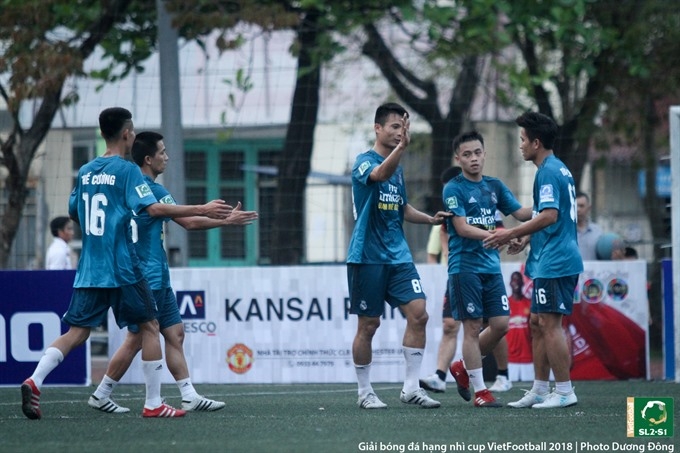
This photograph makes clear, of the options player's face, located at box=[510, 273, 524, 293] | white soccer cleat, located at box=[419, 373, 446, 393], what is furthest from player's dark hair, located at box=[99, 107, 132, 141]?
player's face, located at box=[510, 273, 524, 293]

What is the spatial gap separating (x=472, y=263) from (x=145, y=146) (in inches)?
97.5

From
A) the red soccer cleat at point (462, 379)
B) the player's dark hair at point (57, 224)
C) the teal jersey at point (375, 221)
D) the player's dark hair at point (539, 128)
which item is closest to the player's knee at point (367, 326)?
the teal jersey at point (375, 221)

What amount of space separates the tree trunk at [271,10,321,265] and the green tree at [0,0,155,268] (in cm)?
188

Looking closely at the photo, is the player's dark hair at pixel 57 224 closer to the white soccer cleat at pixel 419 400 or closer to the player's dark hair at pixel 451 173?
the player's dark hair at pixel 451 173

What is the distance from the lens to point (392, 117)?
9.05 metres

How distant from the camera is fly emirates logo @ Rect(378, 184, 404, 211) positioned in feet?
29.8

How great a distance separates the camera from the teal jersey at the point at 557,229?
889cm

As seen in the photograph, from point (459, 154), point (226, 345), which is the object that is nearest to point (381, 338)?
point (226, 345)

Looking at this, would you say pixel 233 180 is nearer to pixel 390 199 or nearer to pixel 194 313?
pixel 194 313

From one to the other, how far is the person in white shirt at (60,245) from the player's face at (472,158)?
20.5ft

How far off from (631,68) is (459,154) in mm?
6998

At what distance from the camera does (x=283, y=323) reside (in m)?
13.2

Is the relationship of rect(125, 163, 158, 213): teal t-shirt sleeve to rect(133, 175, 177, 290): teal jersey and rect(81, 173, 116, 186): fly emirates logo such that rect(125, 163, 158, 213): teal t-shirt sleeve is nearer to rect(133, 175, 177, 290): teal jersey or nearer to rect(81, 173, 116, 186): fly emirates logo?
rect(81, 173, 116, 186): fly emirates logo

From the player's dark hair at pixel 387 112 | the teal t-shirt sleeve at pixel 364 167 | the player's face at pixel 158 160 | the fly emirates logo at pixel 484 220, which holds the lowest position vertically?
the fly emirates logo at pixel 484 220
